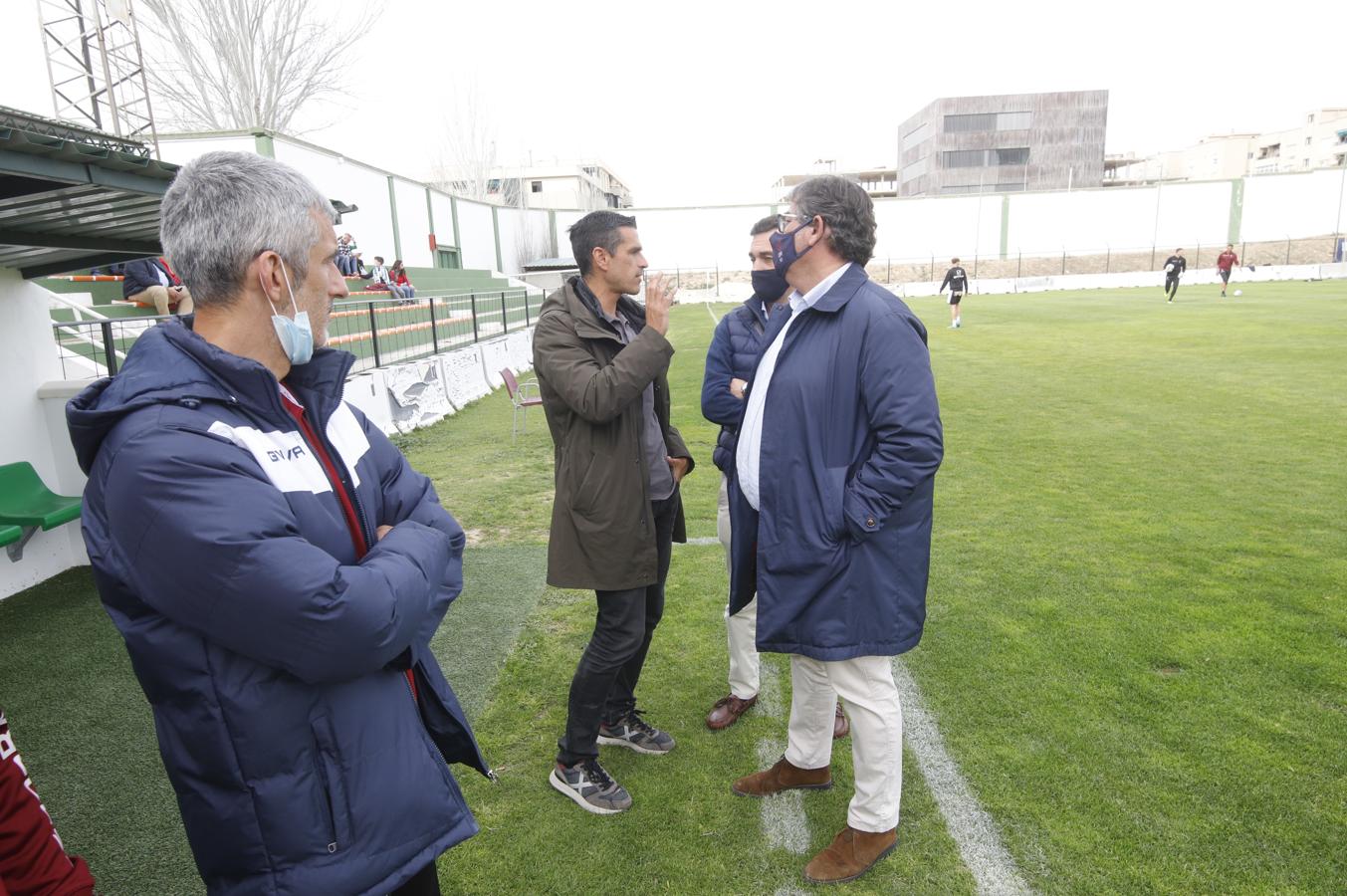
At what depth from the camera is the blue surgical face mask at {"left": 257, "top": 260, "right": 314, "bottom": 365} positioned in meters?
1.54

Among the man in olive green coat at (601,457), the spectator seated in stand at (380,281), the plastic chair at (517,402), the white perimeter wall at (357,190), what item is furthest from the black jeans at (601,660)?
the white perimeter wall at (357,190)

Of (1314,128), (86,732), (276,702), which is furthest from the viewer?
(1314,128)

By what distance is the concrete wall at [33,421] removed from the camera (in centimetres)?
535

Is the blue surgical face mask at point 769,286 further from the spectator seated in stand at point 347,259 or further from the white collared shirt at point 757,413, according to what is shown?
the spectator seated in stand at point 347,259

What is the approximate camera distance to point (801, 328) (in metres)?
2.57

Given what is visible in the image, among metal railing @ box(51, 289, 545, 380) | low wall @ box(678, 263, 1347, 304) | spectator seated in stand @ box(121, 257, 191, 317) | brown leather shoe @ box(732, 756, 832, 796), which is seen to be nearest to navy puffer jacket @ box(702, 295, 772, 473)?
brown leather shoe @ box(732, 756, 832, 796)

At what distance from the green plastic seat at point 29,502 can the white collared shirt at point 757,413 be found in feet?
15.9

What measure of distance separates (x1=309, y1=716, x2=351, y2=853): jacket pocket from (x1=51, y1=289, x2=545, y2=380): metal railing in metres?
4.61

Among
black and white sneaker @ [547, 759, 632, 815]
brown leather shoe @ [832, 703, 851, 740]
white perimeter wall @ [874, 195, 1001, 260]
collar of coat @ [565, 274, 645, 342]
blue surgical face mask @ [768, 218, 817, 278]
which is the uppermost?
white perimeter wall @ [874, 195, 1001, 260]

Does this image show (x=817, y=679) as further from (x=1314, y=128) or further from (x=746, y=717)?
(x=1314, y=128)

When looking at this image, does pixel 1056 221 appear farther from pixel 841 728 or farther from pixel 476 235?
pixel 841 728

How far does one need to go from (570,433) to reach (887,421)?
1.15 meters

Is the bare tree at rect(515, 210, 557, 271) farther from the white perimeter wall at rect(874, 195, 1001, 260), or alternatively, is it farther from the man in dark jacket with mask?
the man in dark jacket with mask

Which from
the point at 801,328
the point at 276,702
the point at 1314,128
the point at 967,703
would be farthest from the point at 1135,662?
the point at 1314,128
